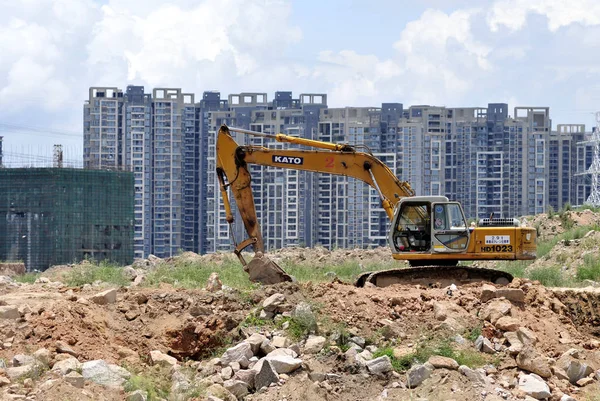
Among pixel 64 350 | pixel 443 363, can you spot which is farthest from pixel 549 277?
pixel 64 350

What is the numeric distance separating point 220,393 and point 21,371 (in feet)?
7.42

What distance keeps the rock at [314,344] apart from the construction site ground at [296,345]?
1 centimetres

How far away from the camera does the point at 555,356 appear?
602 inches

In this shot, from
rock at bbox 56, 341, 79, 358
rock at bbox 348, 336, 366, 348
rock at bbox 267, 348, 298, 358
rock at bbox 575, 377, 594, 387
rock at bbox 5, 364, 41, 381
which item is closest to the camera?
rock at bbox 5, 364, 41, 381

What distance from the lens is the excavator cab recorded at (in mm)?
19750

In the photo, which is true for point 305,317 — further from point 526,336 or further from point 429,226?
point 429,226

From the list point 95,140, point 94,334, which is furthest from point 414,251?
point 95,140

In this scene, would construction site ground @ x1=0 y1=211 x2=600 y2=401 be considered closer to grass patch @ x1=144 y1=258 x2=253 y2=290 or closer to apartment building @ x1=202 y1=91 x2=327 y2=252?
grass patch @ x1=144 y1=258 x2=253 y2=290

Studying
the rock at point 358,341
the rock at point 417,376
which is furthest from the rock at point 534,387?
the rock at point 358,341

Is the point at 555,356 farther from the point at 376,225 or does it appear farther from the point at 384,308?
the point at 376,225

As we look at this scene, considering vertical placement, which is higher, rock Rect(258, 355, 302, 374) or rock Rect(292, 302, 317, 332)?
rock Rect(292, 302, 317, 332)

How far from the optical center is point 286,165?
67.8 feet

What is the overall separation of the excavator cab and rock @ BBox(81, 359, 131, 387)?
25.2ft

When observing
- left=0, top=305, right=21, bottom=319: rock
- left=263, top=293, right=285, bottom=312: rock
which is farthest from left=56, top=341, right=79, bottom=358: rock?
left=263, top=293, right=285, bottom=312: rock
